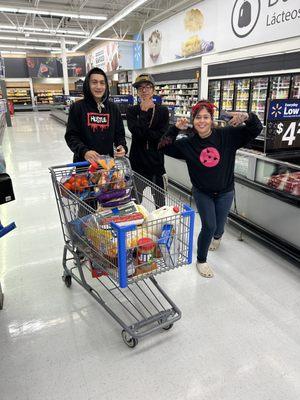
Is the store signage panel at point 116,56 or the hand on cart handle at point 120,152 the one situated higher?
the store signage panel at point 116,56

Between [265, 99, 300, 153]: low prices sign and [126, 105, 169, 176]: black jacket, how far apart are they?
1.09 metres

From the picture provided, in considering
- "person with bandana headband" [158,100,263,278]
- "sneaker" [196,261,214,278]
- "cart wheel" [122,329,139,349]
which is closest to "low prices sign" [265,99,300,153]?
"person with bandana headband" [158,100,263,278]

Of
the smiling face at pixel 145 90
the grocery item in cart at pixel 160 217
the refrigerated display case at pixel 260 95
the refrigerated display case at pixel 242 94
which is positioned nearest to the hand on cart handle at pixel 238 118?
the smiling face at pixel 145 90

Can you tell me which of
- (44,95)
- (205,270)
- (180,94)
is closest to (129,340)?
(205,270)

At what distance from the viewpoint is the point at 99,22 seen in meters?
17.2

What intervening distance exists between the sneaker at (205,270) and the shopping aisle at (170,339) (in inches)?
2.3

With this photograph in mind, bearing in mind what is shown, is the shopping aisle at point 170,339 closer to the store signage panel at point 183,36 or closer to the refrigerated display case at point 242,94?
the refrigerated display case at point 242,94

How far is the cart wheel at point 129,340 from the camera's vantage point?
1982 millimetres

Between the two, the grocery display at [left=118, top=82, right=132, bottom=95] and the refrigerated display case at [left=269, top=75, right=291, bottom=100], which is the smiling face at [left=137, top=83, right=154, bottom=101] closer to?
the refrigerated display case at [left=269, top=75, right=291, bottom=100]

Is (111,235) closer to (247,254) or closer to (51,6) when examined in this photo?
(247,254)

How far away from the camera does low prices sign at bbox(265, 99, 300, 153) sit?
3057 millimetres

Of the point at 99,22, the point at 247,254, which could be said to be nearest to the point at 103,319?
the point at 247,254

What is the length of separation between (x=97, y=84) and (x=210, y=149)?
39.3 inches

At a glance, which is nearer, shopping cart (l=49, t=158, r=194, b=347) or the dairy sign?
shopping cart (l=49, t=158, r=194, b=347)
